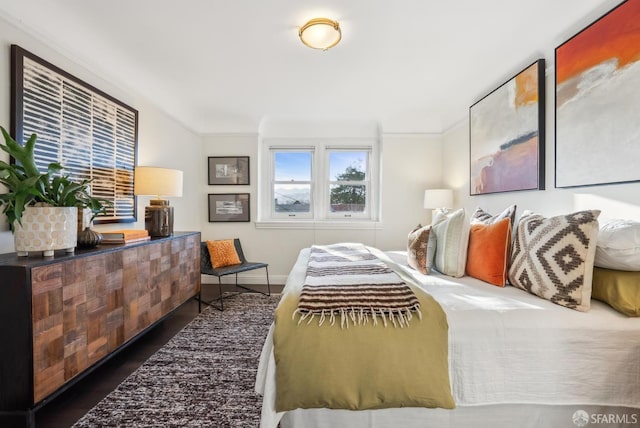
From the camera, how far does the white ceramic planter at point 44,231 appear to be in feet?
4.47

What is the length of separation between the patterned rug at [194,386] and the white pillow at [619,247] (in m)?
1.85

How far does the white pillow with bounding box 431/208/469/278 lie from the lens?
5.91ft

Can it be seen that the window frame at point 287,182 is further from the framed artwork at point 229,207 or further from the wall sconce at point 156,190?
the wall sconce at point 156,190

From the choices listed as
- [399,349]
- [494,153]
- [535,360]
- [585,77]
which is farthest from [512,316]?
[494,153]

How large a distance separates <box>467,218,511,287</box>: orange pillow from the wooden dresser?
2.28 meters

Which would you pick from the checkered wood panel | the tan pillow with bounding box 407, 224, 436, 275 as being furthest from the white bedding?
the checkered wood panel

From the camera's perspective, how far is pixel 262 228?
13.1ft

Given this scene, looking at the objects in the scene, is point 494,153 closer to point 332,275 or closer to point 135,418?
point 332,275

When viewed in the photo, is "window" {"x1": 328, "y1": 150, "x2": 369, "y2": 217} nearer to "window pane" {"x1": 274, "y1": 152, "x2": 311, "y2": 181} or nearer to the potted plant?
"window pane" {"x1": 274, "y1": 152, "x2": 311, "y2": 181}

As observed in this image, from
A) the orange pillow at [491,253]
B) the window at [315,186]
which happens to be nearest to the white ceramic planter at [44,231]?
the orange pillow at [491,253]

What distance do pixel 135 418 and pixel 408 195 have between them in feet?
11.8

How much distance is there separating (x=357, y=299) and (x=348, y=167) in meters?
3.18

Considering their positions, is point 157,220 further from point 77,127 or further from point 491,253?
point 491,253

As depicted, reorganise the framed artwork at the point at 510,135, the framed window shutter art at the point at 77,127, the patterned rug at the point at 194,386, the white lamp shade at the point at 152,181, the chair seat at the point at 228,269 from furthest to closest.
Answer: the chair seat at the point at 228,269, the white lamp shade at the point at 152,181, the framed artwork at the point at 510,135, the framed window shutter art at the point at 77,127, the patterned rug at the point at 194,386
